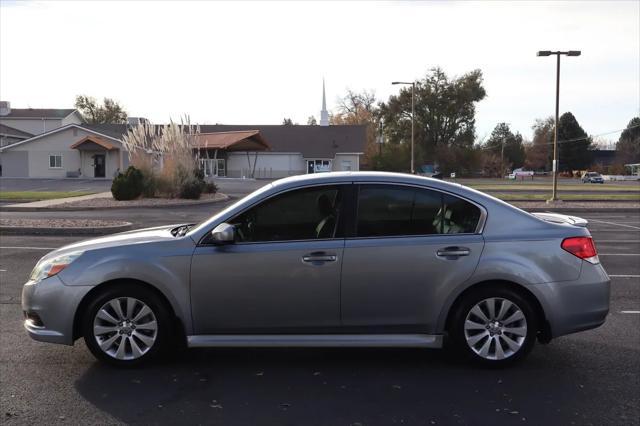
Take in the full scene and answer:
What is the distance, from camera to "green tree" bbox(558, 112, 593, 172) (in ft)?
298

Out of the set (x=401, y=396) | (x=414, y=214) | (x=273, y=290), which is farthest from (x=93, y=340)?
(x=414, y=214)

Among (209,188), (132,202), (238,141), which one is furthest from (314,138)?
(132,202)

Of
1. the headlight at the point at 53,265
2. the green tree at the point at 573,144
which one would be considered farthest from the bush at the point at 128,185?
the green tree at the point at 573,144

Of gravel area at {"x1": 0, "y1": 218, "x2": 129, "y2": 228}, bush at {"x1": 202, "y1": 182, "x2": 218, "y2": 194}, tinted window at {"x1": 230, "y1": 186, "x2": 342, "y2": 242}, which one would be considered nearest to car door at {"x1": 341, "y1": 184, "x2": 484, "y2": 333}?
tinted window at {"x1": 230, "y1": 186, "x2": 342, "y2": 242}

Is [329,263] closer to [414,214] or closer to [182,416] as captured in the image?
[414,214]

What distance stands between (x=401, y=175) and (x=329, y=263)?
108cm

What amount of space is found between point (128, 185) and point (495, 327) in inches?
927

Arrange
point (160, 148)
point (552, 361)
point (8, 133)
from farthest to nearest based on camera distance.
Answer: point (8, 133) → point (160, 148) → point (552, 361)

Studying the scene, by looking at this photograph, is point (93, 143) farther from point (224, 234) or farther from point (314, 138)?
point (224, 234)

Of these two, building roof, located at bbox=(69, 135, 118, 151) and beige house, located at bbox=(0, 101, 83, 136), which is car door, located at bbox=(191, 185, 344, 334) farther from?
beige house, located at bbox=(0, 101, 83, 136)

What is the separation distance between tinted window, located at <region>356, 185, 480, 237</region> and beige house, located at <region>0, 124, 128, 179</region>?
51.8 metres

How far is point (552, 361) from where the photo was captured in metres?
5.27

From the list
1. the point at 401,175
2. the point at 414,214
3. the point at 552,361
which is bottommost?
the point at 552,361

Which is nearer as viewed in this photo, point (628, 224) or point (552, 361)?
point (552, 361)
